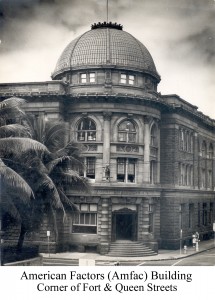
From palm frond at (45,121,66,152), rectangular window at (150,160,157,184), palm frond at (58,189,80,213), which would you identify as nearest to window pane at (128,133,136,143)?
rectangular window at (150,160,157,184)

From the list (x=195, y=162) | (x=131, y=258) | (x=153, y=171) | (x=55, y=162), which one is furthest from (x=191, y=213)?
(x=55, y=162)

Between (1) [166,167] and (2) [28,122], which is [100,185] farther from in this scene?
(2) [28,122]

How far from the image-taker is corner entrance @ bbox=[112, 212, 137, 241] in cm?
3912

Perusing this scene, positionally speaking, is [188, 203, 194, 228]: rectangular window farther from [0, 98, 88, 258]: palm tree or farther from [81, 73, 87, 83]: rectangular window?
[0, 98, 88, 258]: palm tree

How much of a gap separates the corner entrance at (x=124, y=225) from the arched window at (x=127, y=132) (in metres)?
6.50

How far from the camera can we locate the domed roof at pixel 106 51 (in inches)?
1635

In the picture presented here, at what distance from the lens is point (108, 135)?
39.4 meters

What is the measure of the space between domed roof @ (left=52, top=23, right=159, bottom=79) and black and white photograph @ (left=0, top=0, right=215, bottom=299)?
12 centimetres

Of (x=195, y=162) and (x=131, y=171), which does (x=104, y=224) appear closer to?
(x=131, y=171)

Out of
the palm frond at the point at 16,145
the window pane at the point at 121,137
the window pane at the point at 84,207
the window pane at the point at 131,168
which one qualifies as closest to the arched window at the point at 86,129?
the window pane at the point at 121,137

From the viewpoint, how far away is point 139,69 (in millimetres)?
41688

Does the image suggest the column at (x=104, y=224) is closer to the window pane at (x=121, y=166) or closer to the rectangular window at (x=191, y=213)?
the window pane at (x=121, y=166)
